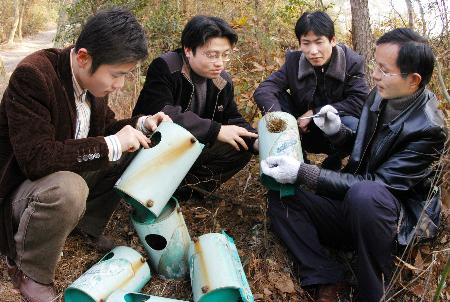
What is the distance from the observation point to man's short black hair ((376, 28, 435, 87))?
244 cm

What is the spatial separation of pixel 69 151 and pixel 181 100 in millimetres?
1191

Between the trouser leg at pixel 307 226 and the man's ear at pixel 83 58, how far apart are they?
4.27 feet

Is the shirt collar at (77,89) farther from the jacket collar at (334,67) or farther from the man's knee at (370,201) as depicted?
the jacket collar at (334,67)

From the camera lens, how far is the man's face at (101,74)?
2.34 metres

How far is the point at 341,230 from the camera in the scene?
2748mm

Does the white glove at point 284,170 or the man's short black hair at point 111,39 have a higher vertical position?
the man's short black hair at point 111,39

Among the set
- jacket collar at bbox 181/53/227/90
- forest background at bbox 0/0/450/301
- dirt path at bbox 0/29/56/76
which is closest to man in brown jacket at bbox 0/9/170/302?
forest background at bbox 0/0/450/301

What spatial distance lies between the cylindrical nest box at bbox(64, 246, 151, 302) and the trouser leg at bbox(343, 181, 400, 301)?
115cm

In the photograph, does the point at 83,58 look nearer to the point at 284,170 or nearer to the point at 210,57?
the point at 210,57

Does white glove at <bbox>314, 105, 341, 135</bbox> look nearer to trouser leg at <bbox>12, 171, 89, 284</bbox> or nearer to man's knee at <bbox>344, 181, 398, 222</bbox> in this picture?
man's knee at <bbox>344, 181, 398, 222</bbox>

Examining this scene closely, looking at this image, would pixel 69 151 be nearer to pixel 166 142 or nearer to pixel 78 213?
pixel 78 213

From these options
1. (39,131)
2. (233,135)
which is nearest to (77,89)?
(39,131)

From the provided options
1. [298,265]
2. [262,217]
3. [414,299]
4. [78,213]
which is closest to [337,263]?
[298,265]

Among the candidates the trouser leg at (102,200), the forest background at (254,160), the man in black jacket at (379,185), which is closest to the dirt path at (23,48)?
the forest background at (254,160)
